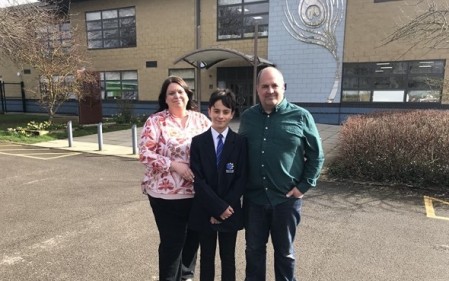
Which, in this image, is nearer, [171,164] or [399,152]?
[171,164]

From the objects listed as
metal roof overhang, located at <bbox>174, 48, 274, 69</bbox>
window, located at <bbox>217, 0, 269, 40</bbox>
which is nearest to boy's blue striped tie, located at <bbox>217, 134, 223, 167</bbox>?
metal roof overhang, located at <bbox>174, 48, 274, 69</bbox>

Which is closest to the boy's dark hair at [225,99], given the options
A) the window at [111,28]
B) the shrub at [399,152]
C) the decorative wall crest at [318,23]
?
the shrub at [399,152]

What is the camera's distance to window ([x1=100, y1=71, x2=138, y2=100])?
21.9m

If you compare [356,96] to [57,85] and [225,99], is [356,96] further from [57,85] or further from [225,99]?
[225,99]

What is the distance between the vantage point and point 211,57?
56.0 feet

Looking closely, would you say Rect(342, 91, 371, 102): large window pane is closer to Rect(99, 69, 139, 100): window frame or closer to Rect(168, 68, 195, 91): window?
Rect(168, 68, 195, 91): window

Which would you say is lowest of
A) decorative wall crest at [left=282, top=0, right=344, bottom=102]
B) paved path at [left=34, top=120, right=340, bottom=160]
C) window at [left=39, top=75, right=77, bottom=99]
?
paved path at [left=34, top=120, right=340, bottom=160]

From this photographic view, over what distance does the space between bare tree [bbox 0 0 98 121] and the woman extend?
1228 cm

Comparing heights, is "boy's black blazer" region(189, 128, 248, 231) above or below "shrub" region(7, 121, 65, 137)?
above

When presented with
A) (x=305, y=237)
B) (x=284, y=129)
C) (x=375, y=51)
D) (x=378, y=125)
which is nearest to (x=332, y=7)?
(x=375, y=51)

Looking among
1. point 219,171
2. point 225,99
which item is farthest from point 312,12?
point 219,171

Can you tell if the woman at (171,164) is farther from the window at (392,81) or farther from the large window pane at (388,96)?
the large window pane at (388,96)

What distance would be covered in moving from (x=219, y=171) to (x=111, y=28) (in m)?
21.7

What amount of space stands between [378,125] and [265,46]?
12150 mm
